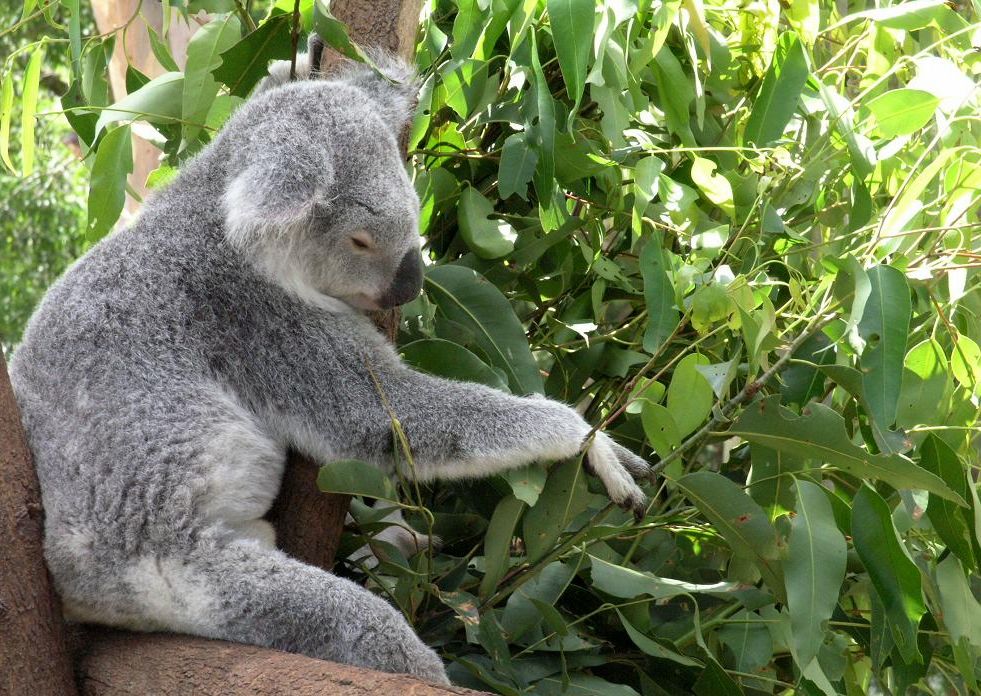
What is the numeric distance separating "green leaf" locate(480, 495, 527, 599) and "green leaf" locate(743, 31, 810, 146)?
96 cm

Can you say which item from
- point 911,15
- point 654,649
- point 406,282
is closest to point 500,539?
point 654,649

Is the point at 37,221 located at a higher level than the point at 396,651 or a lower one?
lower

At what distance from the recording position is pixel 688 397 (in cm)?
192

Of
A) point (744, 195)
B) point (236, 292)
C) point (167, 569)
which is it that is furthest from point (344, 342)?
point (744, 195)

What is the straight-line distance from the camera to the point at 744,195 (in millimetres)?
2322

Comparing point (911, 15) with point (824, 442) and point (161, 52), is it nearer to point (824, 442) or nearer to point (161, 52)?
point (824, 442)

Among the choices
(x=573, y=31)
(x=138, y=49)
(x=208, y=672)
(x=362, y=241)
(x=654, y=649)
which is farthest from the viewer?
(x=138, y=49)

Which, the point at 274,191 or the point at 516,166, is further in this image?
the point at 516,166

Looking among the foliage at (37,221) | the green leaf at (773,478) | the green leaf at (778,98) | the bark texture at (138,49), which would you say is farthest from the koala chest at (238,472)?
the foliage at (37,221)

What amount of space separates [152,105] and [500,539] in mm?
1324

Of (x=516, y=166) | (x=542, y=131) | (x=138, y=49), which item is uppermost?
(x=542, y=131)

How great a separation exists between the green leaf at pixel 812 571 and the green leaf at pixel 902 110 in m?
0.77

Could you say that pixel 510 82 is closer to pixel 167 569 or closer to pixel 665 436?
pixel 665 436

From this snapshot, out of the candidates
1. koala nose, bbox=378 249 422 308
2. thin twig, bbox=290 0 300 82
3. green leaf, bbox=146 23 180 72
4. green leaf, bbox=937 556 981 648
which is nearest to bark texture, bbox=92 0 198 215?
green leaf, bbox=146 23 180 72
